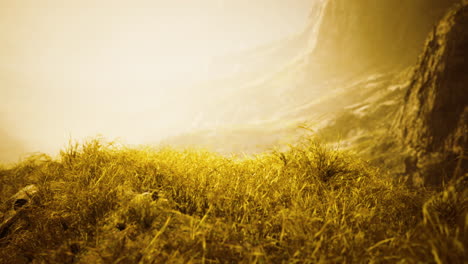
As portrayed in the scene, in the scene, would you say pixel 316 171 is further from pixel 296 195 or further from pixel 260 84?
pixel 260 84

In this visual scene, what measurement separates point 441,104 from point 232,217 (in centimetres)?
850

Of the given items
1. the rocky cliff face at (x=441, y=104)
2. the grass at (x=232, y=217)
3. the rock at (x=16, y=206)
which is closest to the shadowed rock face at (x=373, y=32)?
the rocky cliff face at (x=441, y=104)

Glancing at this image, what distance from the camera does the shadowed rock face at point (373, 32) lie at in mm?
20500

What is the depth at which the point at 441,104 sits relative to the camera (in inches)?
251

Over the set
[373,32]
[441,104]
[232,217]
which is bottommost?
[232,217]

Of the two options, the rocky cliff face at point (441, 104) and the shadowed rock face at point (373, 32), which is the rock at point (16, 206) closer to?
the rocky cliff face at point (441, 104)

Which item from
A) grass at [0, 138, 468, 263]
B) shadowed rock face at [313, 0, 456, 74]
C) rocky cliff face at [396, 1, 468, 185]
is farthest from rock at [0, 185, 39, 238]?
shadowed rock face at [313, 0, 456, 74]

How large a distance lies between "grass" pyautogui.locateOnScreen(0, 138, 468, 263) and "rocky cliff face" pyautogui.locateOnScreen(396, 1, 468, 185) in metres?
6.07

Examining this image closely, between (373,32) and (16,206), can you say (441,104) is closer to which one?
(16,206)

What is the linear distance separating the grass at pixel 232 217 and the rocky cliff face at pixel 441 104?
19.9ft

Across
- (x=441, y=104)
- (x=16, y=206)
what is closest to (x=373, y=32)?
(x=441, y=104)

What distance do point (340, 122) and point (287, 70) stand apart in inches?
1224

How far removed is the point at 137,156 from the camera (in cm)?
229

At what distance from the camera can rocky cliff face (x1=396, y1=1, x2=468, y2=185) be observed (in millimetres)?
5793
